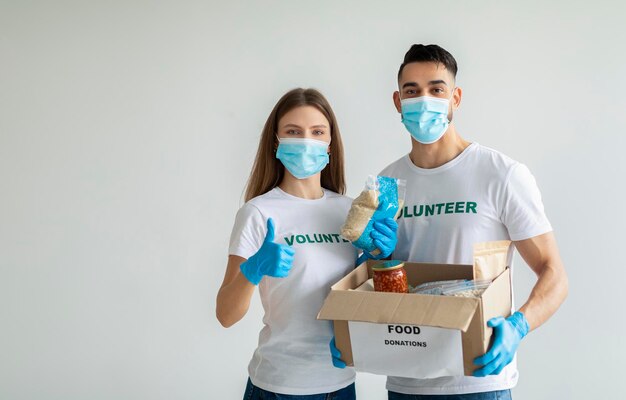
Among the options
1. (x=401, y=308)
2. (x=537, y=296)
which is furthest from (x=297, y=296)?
(x=537, y=296)

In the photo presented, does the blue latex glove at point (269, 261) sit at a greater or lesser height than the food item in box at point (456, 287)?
greater

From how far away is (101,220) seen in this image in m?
3.04

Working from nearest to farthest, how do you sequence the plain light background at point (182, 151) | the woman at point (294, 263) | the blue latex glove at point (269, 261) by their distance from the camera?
the blue latex glove at point (269, 261) < the woman at point (294, 263) < the plain light background at point (182, 151)

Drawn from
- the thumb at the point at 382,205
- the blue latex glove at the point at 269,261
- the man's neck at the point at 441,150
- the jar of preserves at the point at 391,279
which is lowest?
the jar of preserves at the point at 391,279

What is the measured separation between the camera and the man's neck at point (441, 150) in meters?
1.86

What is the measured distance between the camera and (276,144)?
1.99 metres

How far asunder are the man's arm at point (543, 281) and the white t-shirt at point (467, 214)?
33mm

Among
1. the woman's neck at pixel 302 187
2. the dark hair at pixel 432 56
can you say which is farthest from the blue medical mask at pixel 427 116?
the woman's neck at pixel 302 187

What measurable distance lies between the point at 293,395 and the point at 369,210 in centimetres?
51

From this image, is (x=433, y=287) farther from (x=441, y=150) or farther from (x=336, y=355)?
(x=441, y=150)

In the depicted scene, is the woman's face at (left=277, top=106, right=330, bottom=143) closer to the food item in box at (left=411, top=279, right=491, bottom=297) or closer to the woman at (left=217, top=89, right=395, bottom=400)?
the woman at (left=217, top=89, right=395, bottom=400)

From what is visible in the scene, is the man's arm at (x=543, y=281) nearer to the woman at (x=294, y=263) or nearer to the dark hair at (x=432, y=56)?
the woman at (x=294, y=263)

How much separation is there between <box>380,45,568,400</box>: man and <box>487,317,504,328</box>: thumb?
11 cm

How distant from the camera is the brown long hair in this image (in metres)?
1.95
